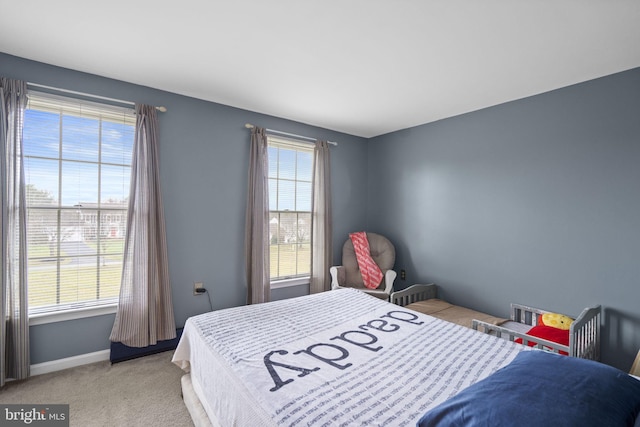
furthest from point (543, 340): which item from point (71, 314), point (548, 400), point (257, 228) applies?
point (71, 314)

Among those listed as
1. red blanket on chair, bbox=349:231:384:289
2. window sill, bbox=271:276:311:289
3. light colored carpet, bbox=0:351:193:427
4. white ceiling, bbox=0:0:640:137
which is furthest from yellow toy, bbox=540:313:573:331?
light colored carpet, bbox=0:351:193:427

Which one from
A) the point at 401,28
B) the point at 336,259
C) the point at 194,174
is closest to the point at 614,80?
the point at 401,28

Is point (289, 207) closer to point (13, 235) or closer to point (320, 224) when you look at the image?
point (320, 224)

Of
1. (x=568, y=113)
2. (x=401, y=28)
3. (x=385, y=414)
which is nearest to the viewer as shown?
(x=385, y=414)

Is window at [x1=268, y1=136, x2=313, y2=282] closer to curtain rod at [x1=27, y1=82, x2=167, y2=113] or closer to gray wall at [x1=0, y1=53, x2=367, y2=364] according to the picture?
gray wall at [x1=0, y1=53, x2=367, y2=364]

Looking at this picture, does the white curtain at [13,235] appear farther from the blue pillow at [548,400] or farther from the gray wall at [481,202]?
the blue pillow at [548,400]

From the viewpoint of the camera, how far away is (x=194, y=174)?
3021 mm

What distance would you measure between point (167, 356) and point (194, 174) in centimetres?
180

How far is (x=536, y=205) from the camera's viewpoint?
9.03 ft

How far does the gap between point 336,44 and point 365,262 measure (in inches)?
106

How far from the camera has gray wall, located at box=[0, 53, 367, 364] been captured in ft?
8.30

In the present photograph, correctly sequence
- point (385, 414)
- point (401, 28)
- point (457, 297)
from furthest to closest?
point (457, 297), point (401, 28), point (385, 414)

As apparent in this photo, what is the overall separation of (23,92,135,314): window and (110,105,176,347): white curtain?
15 centimetres

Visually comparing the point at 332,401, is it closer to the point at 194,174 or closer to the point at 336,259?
the point at 194,174
